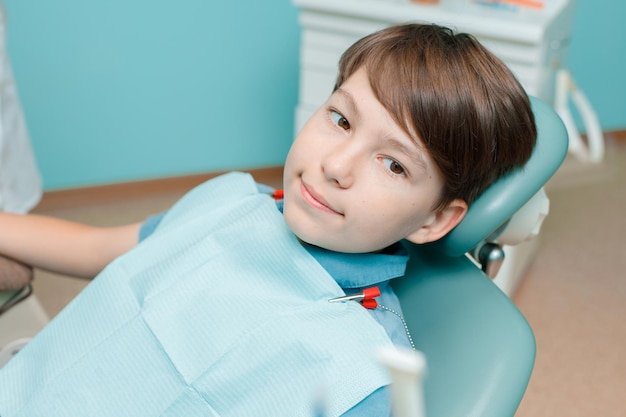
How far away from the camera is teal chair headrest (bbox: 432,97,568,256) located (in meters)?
0.80

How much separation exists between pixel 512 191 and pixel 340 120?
216mm

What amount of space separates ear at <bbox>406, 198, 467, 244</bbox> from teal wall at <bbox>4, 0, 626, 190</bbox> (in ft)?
4.89

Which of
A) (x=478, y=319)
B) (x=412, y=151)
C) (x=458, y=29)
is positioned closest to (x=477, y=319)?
(x=478, y=319)

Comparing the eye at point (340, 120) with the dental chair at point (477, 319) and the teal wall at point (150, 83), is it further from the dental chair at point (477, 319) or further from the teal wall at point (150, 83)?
the teal wall at point (150, 83)

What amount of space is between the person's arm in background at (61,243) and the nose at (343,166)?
0.37m

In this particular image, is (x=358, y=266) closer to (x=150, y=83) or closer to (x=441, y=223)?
(x=441, y=223)

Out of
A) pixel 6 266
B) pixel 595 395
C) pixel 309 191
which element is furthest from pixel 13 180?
pixel 595 395

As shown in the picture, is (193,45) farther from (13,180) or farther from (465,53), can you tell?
(465,53)

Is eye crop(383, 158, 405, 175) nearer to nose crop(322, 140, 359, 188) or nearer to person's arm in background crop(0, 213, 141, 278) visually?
nose crop(322, 140, 359, 188)

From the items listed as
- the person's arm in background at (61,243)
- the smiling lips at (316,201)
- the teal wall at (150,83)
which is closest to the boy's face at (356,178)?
the smiling lips at (316,201)

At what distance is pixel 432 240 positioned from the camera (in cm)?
85

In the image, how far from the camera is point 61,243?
38.2 inches

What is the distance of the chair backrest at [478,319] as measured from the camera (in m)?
0.76

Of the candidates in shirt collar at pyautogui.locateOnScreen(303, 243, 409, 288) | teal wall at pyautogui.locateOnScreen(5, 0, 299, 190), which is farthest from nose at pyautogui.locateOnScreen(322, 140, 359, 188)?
teal wall at pyautogui.locateOnScreen(5, 0, 299, 190)
